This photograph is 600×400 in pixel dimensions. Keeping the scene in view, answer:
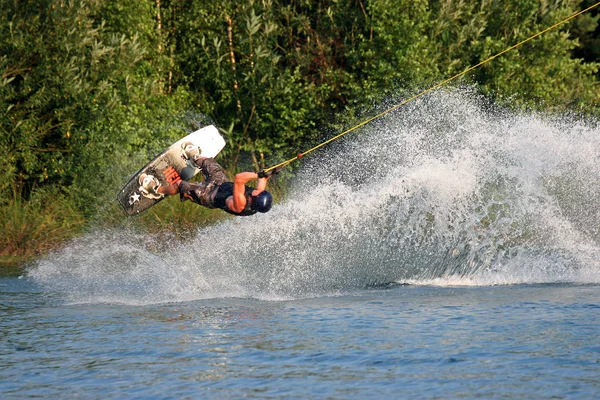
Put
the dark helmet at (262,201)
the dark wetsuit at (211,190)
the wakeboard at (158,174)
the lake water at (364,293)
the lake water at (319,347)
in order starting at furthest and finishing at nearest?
the wakeboard at (158,174) < the dark wetsuit at (211,190) < the dark helmet at (262,201) < the lake water at (364,293) < the lake water at (319,347)

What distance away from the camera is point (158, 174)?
10.6m

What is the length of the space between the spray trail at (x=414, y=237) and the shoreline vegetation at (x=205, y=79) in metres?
2.67

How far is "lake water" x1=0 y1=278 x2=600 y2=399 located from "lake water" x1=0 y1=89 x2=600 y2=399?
0.02 meters

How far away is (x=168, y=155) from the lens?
10.7 m

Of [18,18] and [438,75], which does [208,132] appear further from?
[438,75]

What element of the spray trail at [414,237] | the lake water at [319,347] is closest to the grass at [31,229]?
the spray trail at [414,237]

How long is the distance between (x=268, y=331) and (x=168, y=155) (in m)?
3.06

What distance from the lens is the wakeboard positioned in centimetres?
1064

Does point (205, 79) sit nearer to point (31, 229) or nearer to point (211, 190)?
point (31, 229)

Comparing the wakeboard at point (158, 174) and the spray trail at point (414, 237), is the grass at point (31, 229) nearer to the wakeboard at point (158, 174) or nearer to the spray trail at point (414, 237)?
the spray trail at point (414, 237)

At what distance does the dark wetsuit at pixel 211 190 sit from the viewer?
10.1m

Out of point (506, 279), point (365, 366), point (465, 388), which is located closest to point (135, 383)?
point (365, 366)

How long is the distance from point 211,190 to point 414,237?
2371mm

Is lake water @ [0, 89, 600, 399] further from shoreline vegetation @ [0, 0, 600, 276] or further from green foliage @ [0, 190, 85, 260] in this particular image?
shoreline vegetation @ [0, 0, 600, 276]
